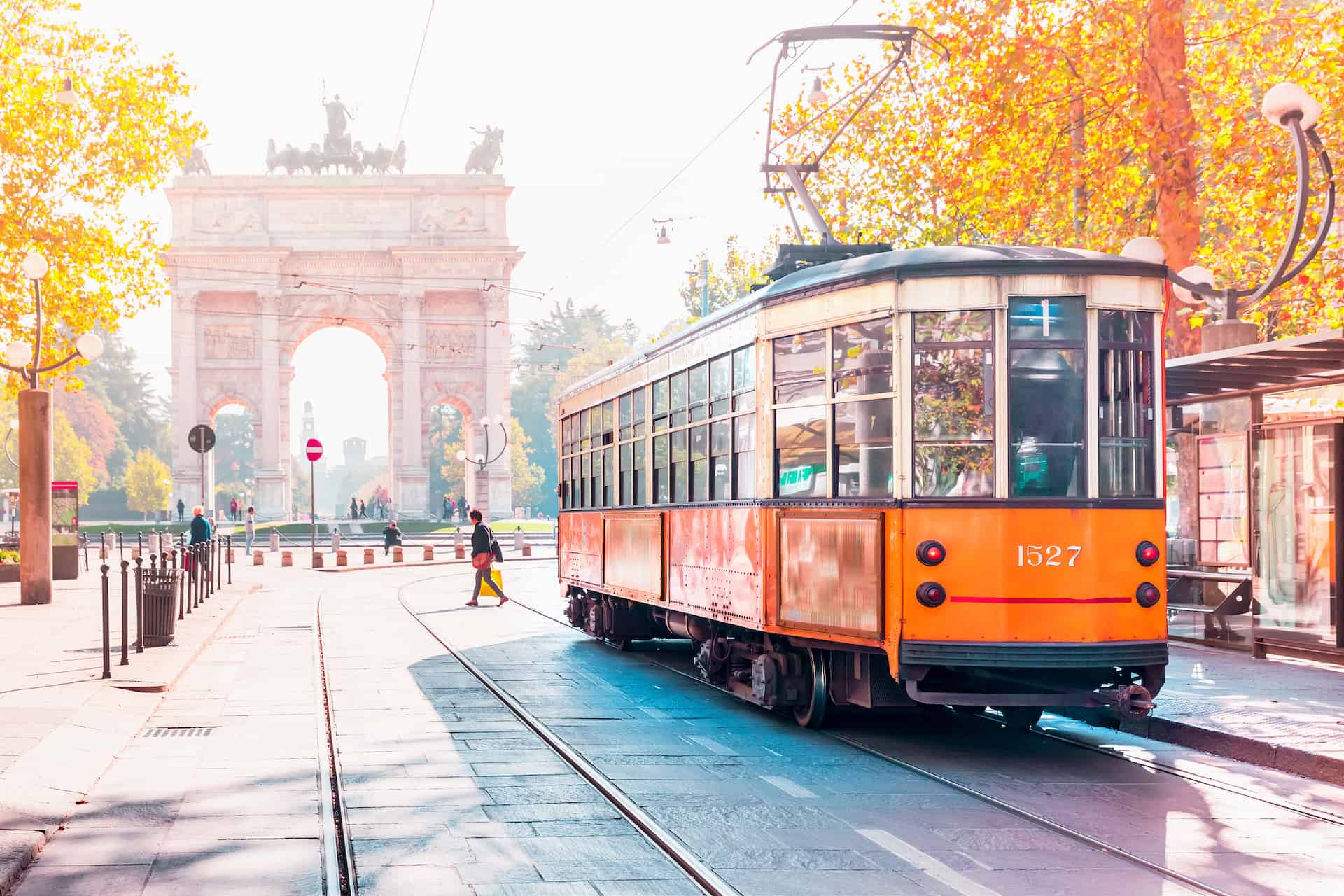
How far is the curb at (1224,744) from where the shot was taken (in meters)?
9.05

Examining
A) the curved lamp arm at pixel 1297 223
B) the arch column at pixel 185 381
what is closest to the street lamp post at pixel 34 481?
the curved lamp arm at pixel 1297 223

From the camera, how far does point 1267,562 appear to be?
48.2 feet

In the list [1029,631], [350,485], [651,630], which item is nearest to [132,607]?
[651,630]

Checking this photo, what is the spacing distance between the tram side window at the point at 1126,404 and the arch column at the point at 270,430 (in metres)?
67.6

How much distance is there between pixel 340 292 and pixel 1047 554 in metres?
69.8

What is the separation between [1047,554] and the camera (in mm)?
9172

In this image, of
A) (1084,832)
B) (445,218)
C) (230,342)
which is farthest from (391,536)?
(1084,832)

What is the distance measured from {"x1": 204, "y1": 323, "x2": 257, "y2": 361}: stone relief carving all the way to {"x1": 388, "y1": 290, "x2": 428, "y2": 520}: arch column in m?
7.11

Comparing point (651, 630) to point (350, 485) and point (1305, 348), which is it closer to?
point (1305, 348)

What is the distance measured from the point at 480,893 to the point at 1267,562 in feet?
34.7

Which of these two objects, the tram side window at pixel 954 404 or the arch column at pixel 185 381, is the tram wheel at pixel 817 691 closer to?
the tram side window at pixel 954 404

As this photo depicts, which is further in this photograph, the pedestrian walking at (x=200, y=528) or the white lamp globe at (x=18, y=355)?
the pedestrian walking at (x=200, y=528)

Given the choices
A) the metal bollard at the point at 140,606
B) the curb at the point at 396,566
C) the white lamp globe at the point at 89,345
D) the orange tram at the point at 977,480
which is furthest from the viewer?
the curb at the point at 396,566

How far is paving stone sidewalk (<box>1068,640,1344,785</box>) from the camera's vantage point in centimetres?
935
